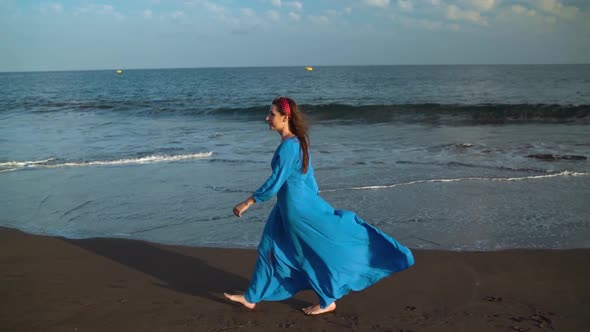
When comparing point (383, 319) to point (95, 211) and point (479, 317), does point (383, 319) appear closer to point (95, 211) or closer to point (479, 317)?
point (479, 317)

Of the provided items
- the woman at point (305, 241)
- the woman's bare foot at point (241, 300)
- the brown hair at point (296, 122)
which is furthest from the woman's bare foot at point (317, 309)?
the brown hair at point (296, 122)

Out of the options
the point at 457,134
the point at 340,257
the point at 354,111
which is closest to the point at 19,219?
the point at 340,257

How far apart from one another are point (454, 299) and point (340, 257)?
1.06 metres

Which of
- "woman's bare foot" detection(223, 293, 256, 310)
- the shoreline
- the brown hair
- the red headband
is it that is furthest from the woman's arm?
the shoreline

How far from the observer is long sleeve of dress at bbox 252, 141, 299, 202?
3543 millimetres

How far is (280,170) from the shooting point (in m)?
3.56

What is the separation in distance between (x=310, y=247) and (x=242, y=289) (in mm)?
1057

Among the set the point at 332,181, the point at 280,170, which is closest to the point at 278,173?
the point at 280,170

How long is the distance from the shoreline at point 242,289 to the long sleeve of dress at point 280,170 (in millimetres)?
974

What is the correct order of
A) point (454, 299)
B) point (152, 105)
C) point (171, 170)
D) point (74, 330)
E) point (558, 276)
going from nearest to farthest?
point (74, 330)
point (454, 299)
point (558, 276)
point (171, 170)
point (152, 105)

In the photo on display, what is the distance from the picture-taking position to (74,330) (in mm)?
3629

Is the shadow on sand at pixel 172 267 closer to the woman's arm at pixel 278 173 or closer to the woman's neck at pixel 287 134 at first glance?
the woman's arm at pixel 278 173

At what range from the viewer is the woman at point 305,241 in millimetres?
3646

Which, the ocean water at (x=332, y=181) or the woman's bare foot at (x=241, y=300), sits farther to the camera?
the ocean water at (x=332, y=181)
